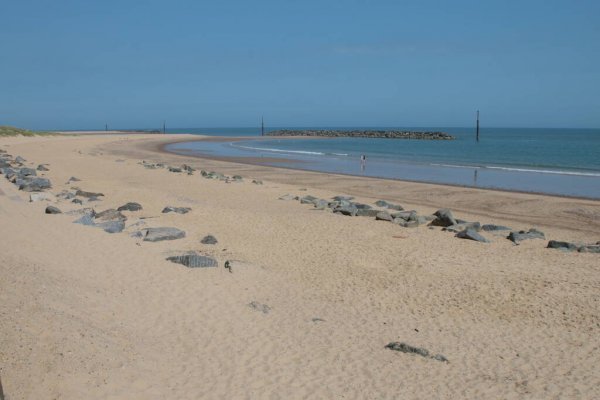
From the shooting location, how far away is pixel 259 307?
7.73 metres

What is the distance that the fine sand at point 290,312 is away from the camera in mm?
5480

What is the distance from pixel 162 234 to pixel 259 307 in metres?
4.23

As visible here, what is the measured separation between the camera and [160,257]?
977 centimetres

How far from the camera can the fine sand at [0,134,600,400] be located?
5480 millimetres

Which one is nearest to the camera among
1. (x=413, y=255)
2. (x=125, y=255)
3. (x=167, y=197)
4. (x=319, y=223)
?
(x=125, y=255)

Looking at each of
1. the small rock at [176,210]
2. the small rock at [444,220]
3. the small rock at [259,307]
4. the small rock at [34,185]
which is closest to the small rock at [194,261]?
the small rock at [259,307]

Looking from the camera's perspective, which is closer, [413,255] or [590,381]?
[590,381]

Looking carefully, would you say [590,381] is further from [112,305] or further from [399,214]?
[399,214]

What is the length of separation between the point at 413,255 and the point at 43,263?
6.75 meters

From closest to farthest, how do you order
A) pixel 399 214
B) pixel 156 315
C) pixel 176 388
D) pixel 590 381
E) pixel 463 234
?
pixel 176 388, pixel 590 381, pixel 156 315, pixel 463 234, pixel 399 214

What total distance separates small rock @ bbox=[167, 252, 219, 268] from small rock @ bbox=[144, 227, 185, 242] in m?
1.47

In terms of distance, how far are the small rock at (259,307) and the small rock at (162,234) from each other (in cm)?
388

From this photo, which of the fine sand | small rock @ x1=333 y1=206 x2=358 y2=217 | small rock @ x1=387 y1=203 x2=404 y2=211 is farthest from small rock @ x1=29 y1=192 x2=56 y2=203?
small rock @ x1=387 y1=203 x2=404 y2=211

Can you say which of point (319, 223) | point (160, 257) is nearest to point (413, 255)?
point (319, 223)
